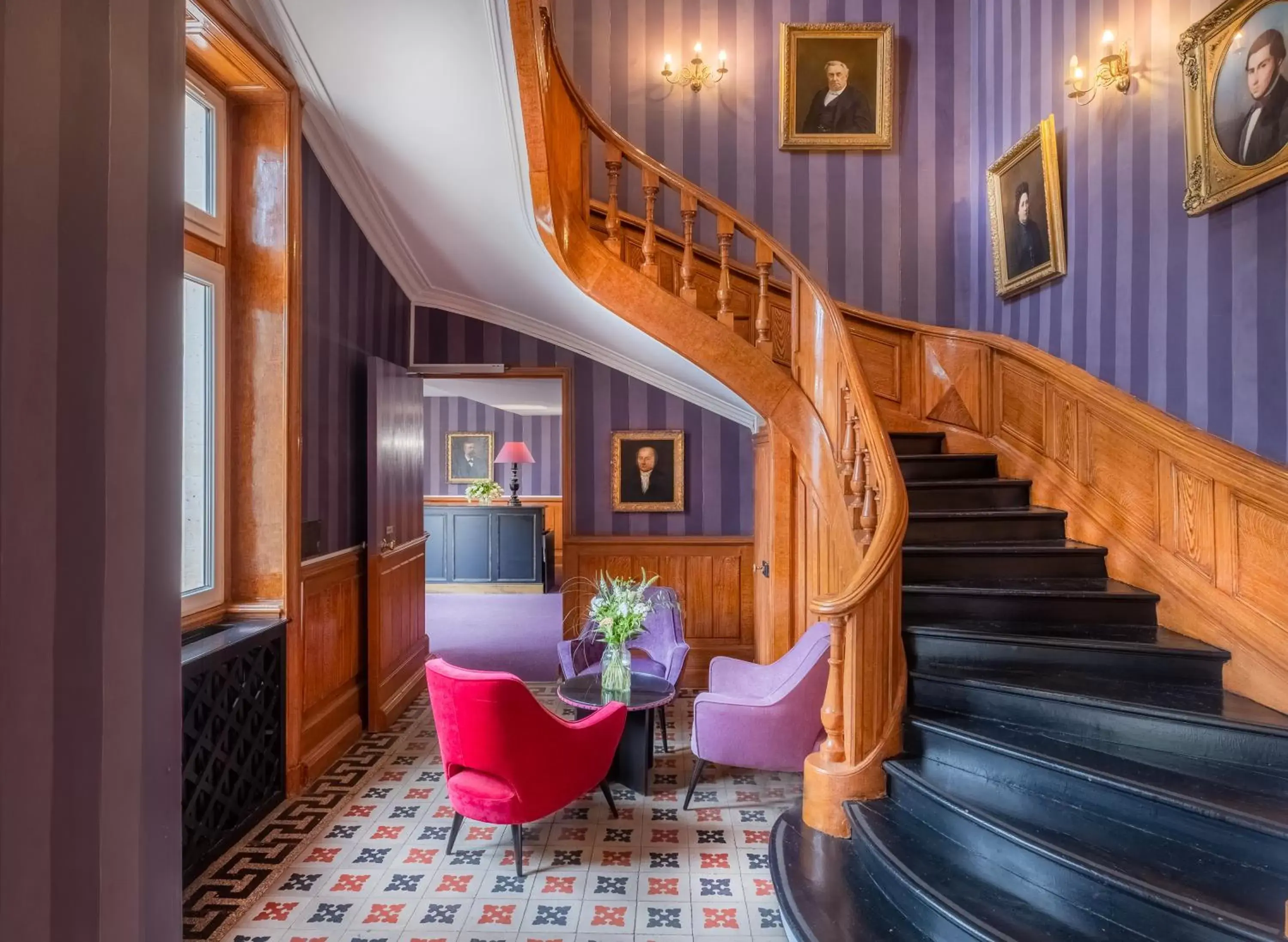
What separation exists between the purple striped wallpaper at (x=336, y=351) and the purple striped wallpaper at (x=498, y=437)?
20.6 ft

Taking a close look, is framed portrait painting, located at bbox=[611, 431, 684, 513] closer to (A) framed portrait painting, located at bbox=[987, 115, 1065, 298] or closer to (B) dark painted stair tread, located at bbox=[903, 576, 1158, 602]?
(A) framed portrait painting, located at bbox=[987, 115, 1065, 298]

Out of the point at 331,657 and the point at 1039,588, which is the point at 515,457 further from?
the point at 1039,588

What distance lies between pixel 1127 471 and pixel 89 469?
3949 millimetres

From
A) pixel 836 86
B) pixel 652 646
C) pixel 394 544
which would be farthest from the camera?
pixel 836 86

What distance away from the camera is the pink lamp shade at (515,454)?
32.1 feet

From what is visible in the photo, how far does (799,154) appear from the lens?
19.7 feet

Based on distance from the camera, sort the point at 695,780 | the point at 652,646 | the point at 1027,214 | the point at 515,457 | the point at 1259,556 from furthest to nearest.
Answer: the point at 515,457
the point at 652,646
the point at 1027,214
the point at 695,780
the point at 1259,556

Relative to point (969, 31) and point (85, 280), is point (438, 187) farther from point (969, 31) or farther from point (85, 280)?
point (969, 31)

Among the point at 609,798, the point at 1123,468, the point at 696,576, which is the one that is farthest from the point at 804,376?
the point at 609,798

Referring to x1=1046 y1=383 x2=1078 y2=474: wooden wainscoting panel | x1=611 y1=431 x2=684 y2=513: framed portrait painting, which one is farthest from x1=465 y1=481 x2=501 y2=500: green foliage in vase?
x1=1046 y1=383 x2=1078 y2=474: wooden wainscoting panel

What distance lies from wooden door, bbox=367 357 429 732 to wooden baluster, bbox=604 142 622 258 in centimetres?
174

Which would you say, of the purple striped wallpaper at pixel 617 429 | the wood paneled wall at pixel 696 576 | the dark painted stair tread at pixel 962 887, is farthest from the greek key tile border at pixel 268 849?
the purple striped wallpaper at pixel 617 429

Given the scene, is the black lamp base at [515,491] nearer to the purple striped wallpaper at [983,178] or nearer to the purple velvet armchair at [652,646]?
the purple striped wallpaper at [983,178]

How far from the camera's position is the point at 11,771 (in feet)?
1.57
